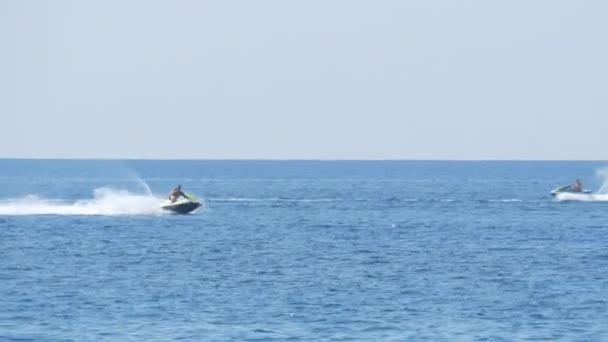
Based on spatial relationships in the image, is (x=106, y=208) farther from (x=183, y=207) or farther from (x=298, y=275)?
(x=298, y=275)

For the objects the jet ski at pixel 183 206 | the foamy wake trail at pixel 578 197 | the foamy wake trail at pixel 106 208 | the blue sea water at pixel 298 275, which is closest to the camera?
the blue sea water at pixel 298 275

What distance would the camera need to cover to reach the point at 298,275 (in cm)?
5266

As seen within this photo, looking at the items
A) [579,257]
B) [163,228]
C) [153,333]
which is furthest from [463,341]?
[163,228]

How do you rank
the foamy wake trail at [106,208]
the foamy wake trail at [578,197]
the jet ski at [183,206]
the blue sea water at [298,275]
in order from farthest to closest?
the foamy wake trail at [578,197], the foamy wake trail at [106,208], the jet ski at [183,206], the blue sea water at [298,275]

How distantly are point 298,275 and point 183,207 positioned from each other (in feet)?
114

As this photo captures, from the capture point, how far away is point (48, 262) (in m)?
57.8

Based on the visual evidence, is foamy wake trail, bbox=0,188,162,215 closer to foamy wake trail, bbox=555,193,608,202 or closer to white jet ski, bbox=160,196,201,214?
white jet ski, bbox=160,196,201,214

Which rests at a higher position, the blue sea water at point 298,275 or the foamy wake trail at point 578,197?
the foamy wake trail at point 578,197

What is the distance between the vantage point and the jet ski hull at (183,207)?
284 ft

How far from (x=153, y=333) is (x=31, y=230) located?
39.9 meters

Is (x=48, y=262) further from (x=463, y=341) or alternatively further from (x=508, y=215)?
(x=508, y=215)

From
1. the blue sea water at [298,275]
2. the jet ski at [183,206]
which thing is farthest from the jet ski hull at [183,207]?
the blue sea water at [298,275]

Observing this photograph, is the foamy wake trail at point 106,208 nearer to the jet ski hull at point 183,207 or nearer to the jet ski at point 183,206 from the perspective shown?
the jet ski hull at point 183,207

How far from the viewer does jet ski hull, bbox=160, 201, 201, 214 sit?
8650cm
